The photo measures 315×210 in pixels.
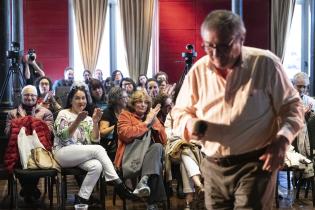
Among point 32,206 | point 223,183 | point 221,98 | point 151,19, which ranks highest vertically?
point 151,19

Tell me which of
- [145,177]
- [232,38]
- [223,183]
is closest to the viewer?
[232,38]

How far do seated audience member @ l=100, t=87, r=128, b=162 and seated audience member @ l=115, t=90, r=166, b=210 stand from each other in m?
0.23

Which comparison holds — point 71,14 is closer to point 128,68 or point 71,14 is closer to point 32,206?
point 128,68

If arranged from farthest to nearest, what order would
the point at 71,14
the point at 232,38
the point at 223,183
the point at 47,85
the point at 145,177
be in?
the point at 71,14, the point at 47,85, the point at 145,177, the point at 223,183, the point at 232,38

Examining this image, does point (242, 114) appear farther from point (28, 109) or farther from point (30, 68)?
point (30, 68)

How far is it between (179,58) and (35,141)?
550cm

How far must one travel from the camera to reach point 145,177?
4098 mm

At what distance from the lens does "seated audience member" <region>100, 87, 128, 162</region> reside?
453 centimetres

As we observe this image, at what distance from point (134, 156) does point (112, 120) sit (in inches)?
20.5

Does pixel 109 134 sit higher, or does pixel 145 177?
pixel 109 134

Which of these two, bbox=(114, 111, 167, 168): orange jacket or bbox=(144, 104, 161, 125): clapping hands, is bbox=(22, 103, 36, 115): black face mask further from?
bbox=(144, 104, 161, 125): clapping hands

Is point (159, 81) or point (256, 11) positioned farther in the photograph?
point (256, 11)

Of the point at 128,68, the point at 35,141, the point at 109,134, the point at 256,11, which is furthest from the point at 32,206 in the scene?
the point at 256,11

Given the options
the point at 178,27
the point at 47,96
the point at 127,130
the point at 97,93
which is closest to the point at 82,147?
the point at 127,130
